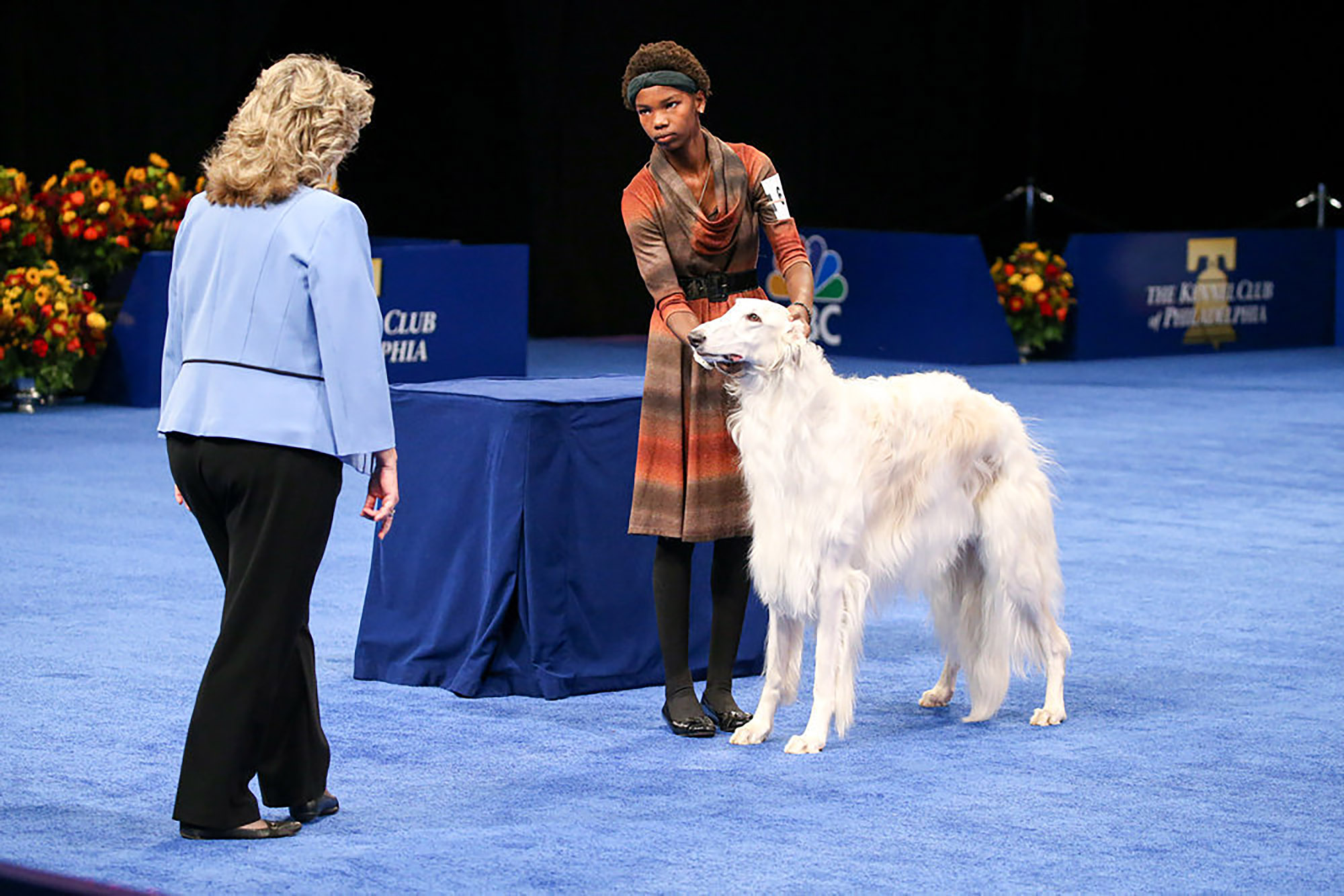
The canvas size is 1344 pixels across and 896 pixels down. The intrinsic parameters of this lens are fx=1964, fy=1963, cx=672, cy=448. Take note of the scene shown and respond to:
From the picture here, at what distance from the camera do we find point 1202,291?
15.4 m

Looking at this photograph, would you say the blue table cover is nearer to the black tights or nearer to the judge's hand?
the black tights

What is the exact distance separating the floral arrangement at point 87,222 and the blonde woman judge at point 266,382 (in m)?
8.07

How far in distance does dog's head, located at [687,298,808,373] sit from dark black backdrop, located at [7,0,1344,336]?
33.4ft

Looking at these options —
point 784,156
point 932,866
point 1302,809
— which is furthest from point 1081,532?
point 784,156

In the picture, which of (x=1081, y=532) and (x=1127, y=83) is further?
(x=1127, y=83)

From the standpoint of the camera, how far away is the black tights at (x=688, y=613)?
4.93 meters

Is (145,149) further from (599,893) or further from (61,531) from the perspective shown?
(599,893)

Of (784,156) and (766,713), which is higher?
(784,156)

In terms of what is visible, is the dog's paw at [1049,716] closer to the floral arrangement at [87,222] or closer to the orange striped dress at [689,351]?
the orange striped dress at [689,351]

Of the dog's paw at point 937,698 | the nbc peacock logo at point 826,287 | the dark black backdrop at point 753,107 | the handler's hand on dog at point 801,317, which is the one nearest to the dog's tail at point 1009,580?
the dog's paw at point 937,698

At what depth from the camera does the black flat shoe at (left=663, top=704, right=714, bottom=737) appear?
4.82 metres

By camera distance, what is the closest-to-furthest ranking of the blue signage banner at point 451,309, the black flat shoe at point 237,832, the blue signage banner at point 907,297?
1. the black flat shoe at point 237,832
2. the blue signage banner at point 451,309
3. the blue signage banner at point 907,297

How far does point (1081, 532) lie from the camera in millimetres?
7793

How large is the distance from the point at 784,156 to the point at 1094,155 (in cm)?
357
